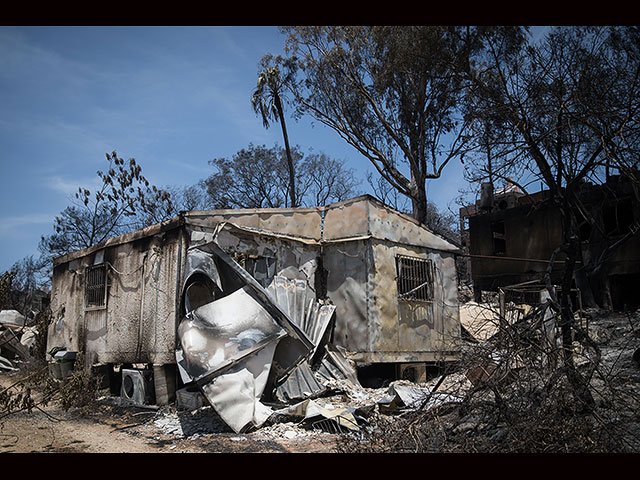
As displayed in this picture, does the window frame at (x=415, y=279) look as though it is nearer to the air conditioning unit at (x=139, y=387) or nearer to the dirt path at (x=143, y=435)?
the dirt path at (x=143, y=435)

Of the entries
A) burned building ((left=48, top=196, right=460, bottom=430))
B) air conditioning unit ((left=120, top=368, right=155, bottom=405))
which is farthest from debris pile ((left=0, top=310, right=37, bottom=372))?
air conditioning unit ((left=120, top=368, right=155, bottom=405))

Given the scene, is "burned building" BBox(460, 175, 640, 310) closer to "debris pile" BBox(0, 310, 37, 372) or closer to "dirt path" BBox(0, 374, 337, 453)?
"dirt path" BBox(0, 374, 337, 453)

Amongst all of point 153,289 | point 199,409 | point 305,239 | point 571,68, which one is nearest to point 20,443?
point 199,409

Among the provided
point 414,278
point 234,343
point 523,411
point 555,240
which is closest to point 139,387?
point 234,343

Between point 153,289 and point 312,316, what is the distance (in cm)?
300

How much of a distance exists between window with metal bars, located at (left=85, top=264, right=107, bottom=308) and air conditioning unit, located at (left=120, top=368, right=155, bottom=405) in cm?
228

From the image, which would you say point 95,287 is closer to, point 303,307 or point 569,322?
point 303,307

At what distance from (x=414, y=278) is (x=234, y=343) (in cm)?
535

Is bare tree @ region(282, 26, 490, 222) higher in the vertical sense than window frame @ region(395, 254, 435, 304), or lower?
higher

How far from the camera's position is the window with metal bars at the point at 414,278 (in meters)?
10.5

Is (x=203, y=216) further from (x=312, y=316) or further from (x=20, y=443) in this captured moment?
(x=20, y=443)

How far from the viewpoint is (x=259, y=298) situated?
287 inches

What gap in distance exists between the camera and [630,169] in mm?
5797

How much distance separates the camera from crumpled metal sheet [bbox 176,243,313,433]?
634 centimetres
